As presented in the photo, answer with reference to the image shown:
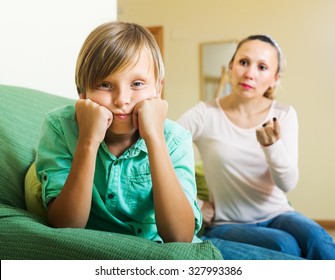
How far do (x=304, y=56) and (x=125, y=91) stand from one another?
3807mm

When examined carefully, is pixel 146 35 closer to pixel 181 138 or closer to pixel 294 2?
pixel 181 138

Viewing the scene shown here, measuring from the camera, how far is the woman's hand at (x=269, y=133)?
157 cm

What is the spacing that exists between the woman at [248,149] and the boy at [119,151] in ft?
2.05

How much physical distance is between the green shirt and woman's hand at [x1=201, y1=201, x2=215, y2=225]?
0.68m

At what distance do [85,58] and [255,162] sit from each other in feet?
3.17

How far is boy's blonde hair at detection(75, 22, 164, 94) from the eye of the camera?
914 mm

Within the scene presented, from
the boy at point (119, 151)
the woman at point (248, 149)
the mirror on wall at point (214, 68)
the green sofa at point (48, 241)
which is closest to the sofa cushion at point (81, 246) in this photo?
the green sofa at point (48, 241)

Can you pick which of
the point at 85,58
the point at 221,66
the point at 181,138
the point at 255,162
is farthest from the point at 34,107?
the point at 221,66

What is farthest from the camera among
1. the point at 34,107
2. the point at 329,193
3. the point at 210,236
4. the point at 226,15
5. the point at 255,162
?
the point at 226,15

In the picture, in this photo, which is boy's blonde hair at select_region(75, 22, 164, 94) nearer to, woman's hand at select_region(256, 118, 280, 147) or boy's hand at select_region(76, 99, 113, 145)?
boy's hand at select_region(76, 99, 113, 145)

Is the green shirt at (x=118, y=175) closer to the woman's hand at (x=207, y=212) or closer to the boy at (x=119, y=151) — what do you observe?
the boy at (x=119, y=151)

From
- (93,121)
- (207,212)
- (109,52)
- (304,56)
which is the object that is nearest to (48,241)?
(93,121)

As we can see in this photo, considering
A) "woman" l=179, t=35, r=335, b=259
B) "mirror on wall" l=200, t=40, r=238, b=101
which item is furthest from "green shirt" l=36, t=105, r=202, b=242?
"mirror on wall" l=200, t=40, r=238, b=101

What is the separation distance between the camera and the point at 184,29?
187 inches
